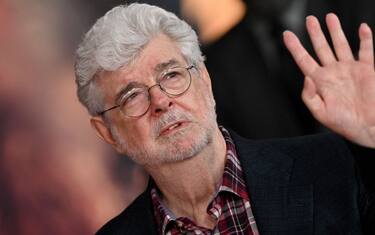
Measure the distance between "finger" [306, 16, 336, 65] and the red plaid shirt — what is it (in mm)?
526

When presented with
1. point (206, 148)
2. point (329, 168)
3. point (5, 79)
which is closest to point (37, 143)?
point (5, 79)

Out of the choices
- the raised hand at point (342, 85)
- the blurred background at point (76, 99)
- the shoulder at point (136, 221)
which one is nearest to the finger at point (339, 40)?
the raised hand at point (342, 85)

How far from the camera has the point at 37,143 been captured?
4125mm

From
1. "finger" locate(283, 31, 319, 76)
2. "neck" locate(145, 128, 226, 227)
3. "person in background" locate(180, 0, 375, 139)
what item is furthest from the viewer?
"person in background" locate(180, 0, 375, 139)

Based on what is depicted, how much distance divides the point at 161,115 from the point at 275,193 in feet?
1.66

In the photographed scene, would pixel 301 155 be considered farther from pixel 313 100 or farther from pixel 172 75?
pixel 172 75

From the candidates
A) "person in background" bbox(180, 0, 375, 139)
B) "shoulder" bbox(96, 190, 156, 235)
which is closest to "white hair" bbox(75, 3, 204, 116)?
"shoulder" bbox(96, 190, 156, 235)

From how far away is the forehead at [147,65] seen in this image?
3.17 metres

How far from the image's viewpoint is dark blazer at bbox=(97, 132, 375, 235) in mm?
2904

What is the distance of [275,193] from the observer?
307cm

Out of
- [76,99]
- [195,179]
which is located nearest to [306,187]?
[195,179]

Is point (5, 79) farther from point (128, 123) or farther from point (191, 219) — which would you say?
point (191, 219)

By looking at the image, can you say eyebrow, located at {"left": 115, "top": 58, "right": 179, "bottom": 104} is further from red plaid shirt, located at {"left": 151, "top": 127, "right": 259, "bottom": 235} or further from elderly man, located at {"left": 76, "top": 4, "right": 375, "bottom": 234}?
red plaid shirt, located at {"left": 151, "top": 127, "right": 259, "bottom": 235}

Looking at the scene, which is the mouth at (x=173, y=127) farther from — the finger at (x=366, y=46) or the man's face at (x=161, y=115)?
the finger at (x=366, y=46)
